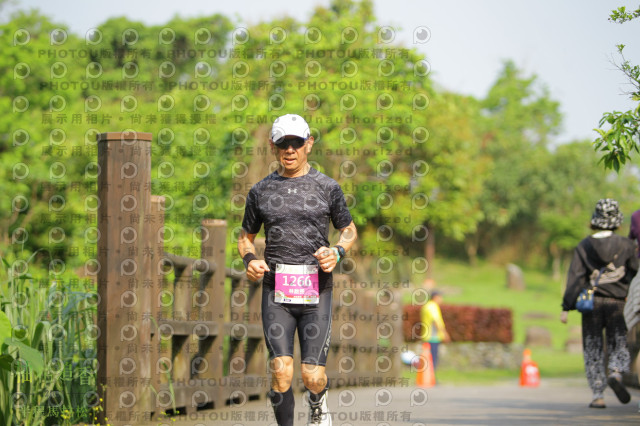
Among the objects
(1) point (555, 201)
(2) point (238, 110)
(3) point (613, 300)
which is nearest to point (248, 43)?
(2) point (238, 110)

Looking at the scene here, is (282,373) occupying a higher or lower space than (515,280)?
higher

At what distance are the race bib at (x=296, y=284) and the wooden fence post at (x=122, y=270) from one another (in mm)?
1385

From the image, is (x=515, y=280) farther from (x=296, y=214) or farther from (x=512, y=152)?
(x=296, y=214)

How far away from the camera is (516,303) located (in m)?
50.1

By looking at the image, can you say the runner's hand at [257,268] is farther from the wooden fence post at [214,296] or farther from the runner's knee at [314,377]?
the wooden fence post at [214,296]

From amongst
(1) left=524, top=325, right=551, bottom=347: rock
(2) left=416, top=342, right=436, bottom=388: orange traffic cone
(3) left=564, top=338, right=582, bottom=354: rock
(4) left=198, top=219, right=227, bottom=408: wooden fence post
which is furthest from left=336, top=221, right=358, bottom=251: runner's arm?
(1) left=524, top=325, right=551, bottom=347: rock

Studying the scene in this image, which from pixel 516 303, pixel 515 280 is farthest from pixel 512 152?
pixel 516 303

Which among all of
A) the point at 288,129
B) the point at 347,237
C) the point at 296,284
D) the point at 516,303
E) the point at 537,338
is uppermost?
the point at 288,129

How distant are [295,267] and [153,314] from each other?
5.69ft

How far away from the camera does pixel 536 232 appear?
66.8m

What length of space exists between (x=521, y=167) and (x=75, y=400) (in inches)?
2473

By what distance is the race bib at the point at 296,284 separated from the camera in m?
6.06

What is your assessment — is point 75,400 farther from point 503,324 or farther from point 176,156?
point 503,324

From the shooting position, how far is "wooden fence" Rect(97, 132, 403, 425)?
691cm
